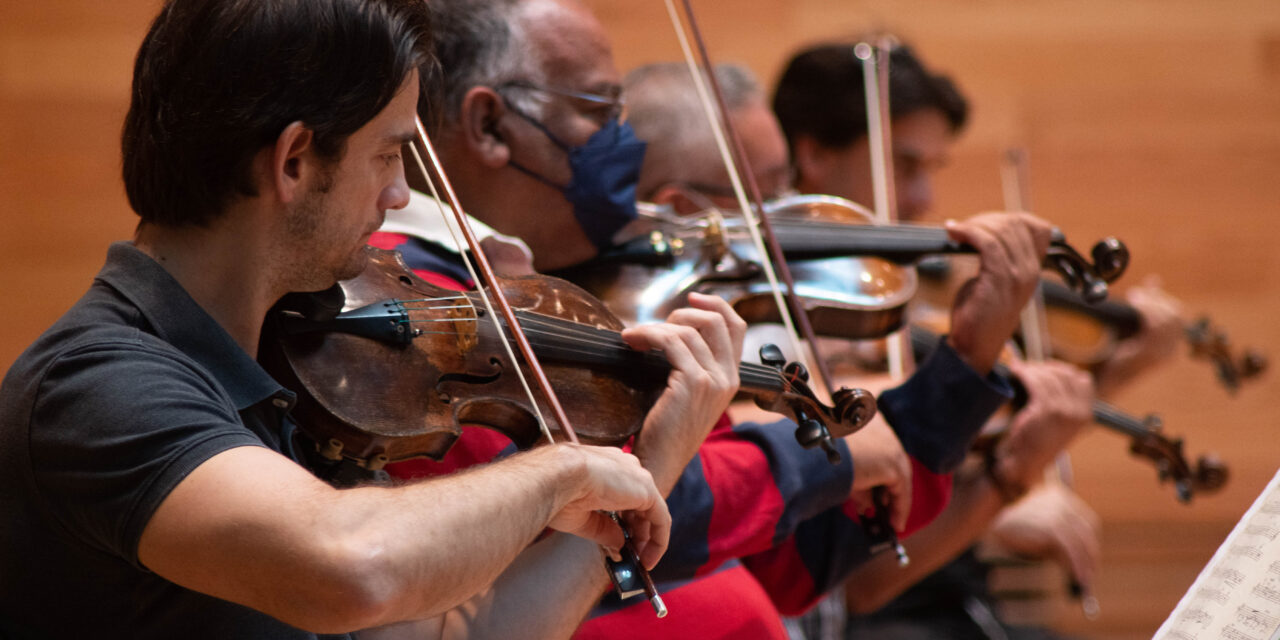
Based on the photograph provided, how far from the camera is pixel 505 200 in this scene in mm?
1484

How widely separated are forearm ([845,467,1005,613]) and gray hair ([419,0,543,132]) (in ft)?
3.12

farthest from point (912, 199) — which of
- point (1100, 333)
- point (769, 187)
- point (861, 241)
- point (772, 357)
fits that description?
point (772, 357)

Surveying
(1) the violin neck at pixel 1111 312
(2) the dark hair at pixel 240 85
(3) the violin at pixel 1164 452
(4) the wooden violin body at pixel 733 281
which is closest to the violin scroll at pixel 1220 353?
(1) the violin neck at pixel 1111 312

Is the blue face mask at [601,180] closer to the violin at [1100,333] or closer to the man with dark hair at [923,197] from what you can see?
the man with dark hair at [923,197]

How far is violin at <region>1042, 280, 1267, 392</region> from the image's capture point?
2.55 meters

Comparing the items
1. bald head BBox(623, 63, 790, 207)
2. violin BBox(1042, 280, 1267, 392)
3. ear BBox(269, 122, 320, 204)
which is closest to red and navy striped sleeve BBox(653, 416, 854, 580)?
ear BBox(269, 122, 320, 204)

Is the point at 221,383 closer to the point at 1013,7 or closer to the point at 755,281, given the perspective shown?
the point at 755,281

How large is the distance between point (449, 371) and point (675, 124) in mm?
1232

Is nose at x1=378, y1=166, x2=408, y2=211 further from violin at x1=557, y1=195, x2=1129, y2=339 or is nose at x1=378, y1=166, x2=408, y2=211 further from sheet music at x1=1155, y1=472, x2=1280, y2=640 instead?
sheet music at x1=1155, y1=472, x2=1280, y2=640

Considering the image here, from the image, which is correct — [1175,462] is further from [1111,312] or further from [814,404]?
[814,404]

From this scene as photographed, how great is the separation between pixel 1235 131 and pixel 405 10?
3231 mm

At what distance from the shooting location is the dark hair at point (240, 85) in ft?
2.90

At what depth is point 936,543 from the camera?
1.92m

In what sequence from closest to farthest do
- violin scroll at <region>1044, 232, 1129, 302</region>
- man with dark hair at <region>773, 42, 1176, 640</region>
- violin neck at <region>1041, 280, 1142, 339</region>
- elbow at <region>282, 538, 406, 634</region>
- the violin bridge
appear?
1. elbow at <region>282, 538, 406, 634</region>
2. the violin bridge
3. violin scroll at <region>1044, 232, 1129, 302</region>
4. man with dark hair at <region>773, 42, 1176, 640</region>
5. violin neck at <region>1041, 280, 1142, 339</region>
